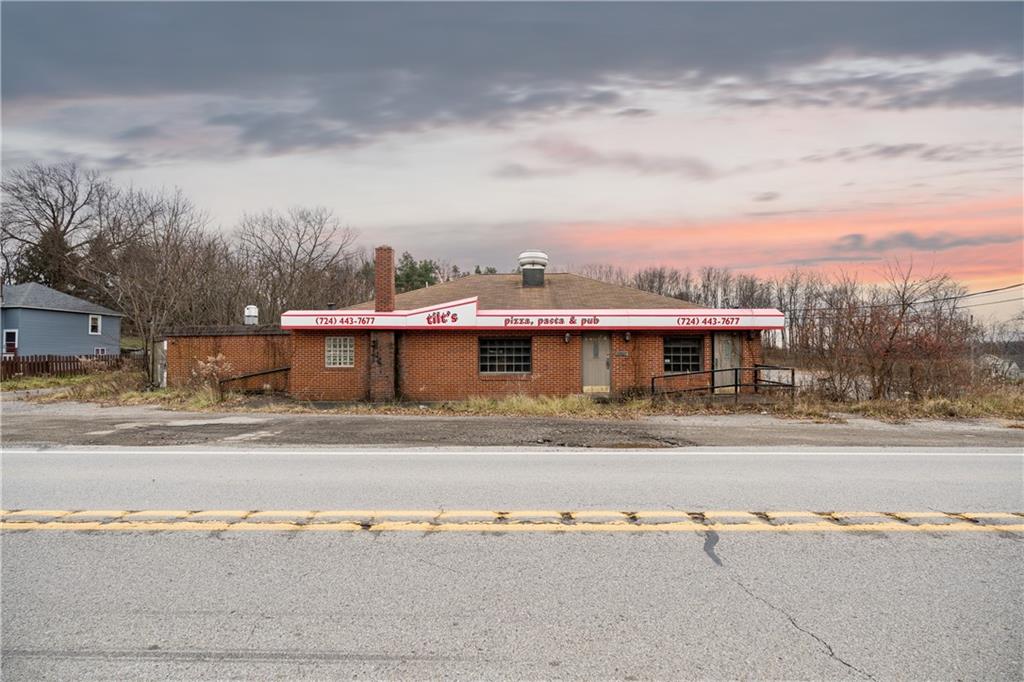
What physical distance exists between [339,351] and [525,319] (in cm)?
621

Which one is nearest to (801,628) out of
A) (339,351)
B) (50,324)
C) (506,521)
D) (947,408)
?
(506,521)

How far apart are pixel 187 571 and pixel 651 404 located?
15.3 m

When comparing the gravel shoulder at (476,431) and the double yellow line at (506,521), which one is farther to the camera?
the gravel shoulder at (476,431)

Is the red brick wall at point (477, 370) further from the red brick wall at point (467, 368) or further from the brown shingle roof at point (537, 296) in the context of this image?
the brown shingle roof at point (537, 296)

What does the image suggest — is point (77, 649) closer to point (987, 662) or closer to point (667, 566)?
point (667, 566)

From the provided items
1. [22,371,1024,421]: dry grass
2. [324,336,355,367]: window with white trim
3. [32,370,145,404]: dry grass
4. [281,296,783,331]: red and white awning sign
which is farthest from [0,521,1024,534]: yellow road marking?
[32,370,145,404]: dry grass

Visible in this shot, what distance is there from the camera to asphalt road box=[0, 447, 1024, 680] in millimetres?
3746

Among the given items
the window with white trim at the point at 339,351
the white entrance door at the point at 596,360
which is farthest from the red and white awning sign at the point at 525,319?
the window with white trim at the point at 339,351

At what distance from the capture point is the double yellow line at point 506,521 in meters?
6.03

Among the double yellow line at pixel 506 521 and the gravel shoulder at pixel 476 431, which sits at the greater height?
the double yellow line at pixel 506 521

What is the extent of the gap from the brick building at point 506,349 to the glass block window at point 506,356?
1.3 inches

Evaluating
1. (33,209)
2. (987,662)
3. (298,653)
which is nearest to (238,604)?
(298,653)

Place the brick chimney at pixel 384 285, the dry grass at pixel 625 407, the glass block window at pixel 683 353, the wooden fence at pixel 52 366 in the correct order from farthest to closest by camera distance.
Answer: the wooden fence at pixel 52 366 → the glass block window at pixel 683 353 → the brick chimney at pixel 384 285 → the dry grass at pixel 625 407

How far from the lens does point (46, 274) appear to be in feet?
208
